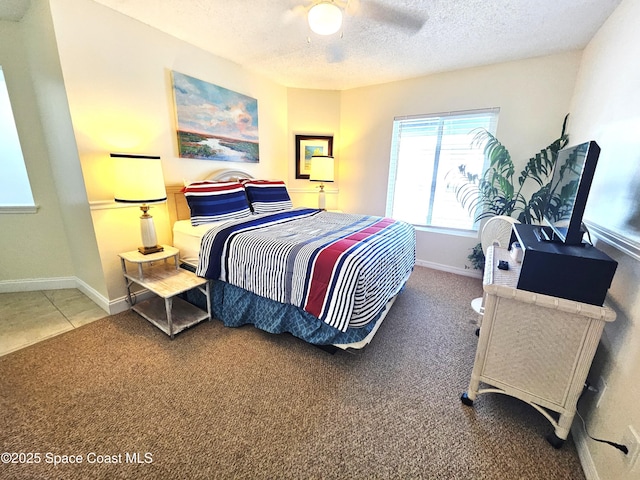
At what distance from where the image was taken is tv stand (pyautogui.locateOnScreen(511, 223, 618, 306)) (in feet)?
3.57

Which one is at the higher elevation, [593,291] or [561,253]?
[561,253]

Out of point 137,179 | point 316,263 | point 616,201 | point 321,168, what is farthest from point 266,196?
point 616,201

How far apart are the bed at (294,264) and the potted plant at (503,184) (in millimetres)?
Result: 1172

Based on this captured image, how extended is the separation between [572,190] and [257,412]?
6.52ft

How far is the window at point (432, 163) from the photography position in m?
3.15

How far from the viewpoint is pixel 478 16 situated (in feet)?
6.57

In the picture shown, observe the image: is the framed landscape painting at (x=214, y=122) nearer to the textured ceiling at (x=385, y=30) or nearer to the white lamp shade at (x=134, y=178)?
the textured ceiling at (x=385, y=30)

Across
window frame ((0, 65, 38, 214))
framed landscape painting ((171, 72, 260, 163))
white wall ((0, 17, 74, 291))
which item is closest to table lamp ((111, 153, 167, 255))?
framed landscape painting ((171, 72, 260, 163))

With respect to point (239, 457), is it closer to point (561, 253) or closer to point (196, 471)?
point (196, 471)

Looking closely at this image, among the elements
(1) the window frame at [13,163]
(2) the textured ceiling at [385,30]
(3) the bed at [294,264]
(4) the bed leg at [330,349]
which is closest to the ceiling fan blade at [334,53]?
(2) the textured ceiling at [385,30]

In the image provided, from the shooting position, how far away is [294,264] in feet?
5.70

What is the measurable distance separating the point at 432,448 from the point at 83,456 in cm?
161

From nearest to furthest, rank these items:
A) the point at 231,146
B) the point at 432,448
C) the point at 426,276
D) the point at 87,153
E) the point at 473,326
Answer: the point at 432,448 < the point at 87,153 < the point at 473,326 < the point at 231,146 < the point at 426,276

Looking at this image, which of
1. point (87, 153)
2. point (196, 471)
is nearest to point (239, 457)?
point (196, 471)
